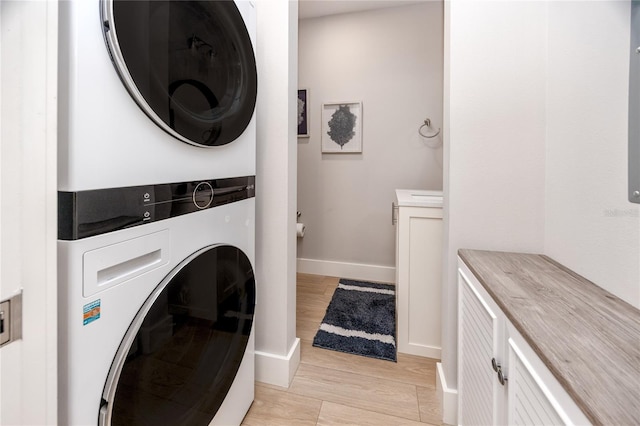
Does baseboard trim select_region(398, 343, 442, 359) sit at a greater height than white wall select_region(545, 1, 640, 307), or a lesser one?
lesser

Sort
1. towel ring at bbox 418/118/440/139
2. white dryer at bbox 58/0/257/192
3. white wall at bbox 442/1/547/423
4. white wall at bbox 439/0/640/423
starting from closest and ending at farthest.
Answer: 1. white dryer at bbox 58/0/257/192
2. white wall at bbox 439/0/640/423
3. white wall at bbox 442/1/547/423
4. towel ring at bbox 418/118/440/139

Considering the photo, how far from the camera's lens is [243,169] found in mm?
1048

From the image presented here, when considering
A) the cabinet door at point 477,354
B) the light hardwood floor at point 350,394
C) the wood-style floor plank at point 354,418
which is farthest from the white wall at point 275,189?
the cabinet door at point 477,354

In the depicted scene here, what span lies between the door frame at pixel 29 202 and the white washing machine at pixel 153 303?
0.08ft

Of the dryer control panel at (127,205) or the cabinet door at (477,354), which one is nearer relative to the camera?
the dryer control panel at (127,205)

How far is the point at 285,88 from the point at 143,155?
85 cm

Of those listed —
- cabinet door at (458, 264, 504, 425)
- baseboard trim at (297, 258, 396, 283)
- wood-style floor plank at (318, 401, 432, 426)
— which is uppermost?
cabinet door at (458, 264, 504, 425)

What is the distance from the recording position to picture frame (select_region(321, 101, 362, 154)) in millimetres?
2678

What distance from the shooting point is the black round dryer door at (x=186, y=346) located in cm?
62

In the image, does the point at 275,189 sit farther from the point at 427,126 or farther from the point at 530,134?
the point at 427,126

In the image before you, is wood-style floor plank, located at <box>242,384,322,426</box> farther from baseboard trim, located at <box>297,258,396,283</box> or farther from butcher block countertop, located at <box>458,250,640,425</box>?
baseboard trim, located at <box>297,258,396,283</box>

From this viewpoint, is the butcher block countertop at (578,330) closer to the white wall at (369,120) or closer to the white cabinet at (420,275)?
the white cabinet at (420,275)

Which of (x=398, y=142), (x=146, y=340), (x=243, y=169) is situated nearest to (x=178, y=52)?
(x=243, y=169)

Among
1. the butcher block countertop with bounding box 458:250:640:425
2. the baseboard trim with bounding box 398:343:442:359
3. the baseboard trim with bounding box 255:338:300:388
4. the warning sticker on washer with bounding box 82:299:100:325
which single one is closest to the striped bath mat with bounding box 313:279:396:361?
Answer: the baseboard trim with bounding box 398:343:442:359
